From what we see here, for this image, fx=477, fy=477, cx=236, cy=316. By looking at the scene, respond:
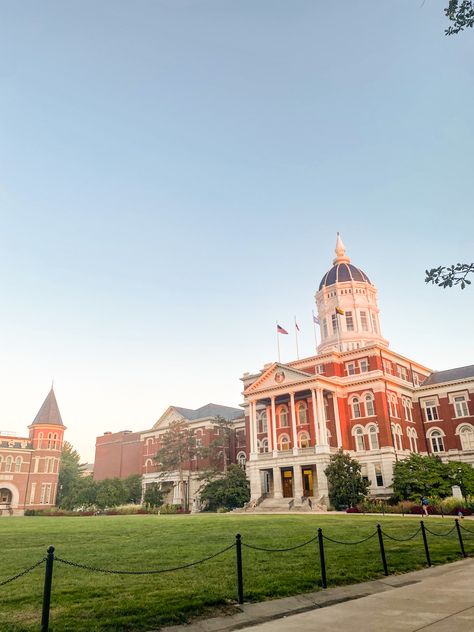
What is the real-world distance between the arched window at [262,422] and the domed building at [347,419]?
125mm

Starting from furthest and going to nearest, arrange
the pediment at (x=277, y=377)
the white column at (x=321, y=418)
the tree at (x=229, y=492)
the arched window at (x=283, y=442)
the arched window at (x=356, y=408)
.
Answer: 1. the arched window at (x=283, y=442)
2. the pediment at (x=277, y=377)
3. the tree at (x=229, y=492)
4. the arched window at (x=356, y=408)
5. the white column at (x=321, y=418)

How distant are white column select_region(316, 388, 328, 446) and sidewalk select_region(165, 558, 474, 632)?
40243mm

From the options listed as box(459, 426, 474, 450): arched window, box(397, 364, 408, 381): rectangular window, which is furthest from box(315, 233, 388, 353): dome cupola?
box(459, 426, 474, 450): arched window

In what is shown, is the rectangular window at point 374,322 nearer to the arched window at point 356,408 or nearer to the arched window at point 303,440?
the arched window at point 356,408

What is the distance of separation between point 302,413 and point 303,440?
3.07m

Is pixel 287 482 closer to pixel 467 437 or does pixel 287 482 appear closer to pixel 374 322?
pixel 467 437

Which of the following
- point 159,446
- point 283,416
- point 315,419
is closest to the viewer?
point 315,419

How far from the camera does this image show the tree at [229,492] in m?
54.2

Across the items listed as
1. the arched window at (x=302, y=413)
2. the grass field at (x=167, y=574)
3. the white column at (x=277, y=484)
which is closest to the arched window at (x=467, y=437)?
the arched window at (x=302, y=413)

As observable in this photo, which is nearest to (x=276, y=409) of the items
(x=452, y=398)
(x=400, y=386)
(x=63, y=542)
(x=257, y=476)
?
(x=257, y=476)

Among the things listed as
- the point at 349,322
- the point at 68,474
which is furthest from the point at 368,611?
the point at 68,474

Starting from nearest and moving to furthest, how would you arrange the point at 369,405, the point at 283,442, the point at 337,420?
the point at 369,405, the point at 337,420, the point at 283,442

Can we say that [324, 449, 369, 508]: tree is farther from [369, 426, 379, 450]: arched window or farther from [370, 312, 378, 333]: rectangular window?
[370, 312, 378, 333]: rectangular window

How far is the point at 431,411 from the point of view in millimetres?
56312
